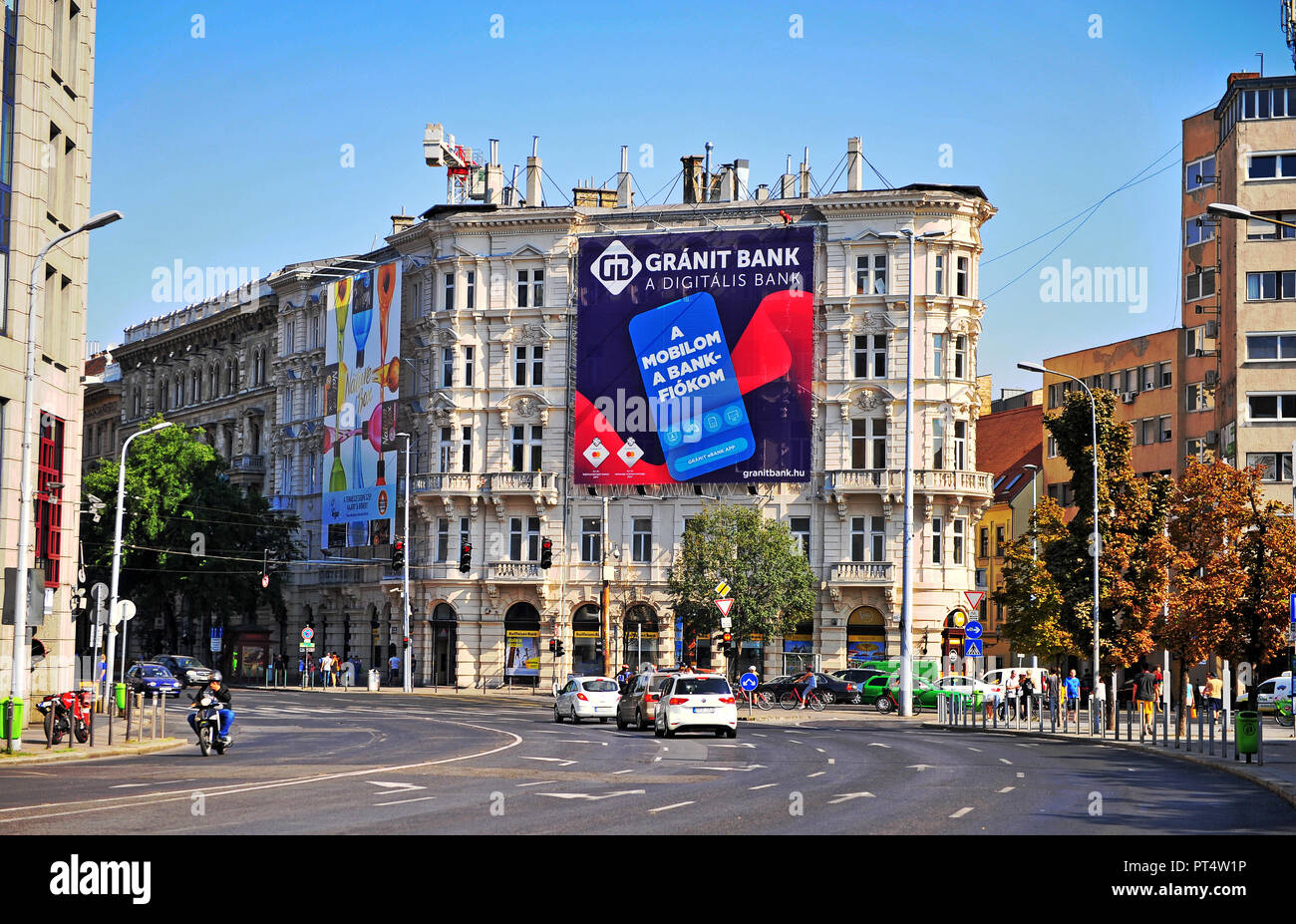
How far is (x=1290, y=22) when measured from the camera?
243ft

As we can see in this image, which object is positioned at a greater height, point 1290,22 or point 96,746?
point 1290,22

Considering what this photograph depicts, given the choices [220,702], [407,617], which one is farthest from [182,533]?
[220,702]

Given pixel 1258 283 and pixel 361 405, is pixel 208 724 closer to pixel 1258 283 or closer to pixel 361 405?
pixel 1258 283

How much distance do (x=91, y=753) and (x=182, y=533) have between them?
56.6 metres

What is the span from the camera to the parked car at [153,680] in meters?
64.7

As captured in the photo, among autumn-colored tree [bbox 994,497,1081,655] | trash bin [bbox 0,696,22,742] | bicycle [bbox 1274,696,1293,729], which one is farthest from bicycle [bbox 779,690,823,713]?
trash bin [bbox 0,696,22,742]

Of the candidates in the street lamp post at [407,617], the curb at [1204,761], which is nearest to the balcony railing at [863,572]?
the street lamp post at [407,617]

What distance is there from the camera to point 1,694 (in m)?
43.4

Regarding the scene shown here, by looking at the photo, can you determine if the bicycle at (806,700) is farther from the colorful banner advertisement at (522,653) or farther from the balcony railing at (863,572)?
the colorful banner advertisement at (522,653)

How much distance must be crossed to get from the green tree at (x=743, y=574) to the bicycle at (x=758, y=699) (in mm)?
2434

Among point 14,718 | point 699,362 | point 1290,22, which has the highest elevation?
point 1290,22
